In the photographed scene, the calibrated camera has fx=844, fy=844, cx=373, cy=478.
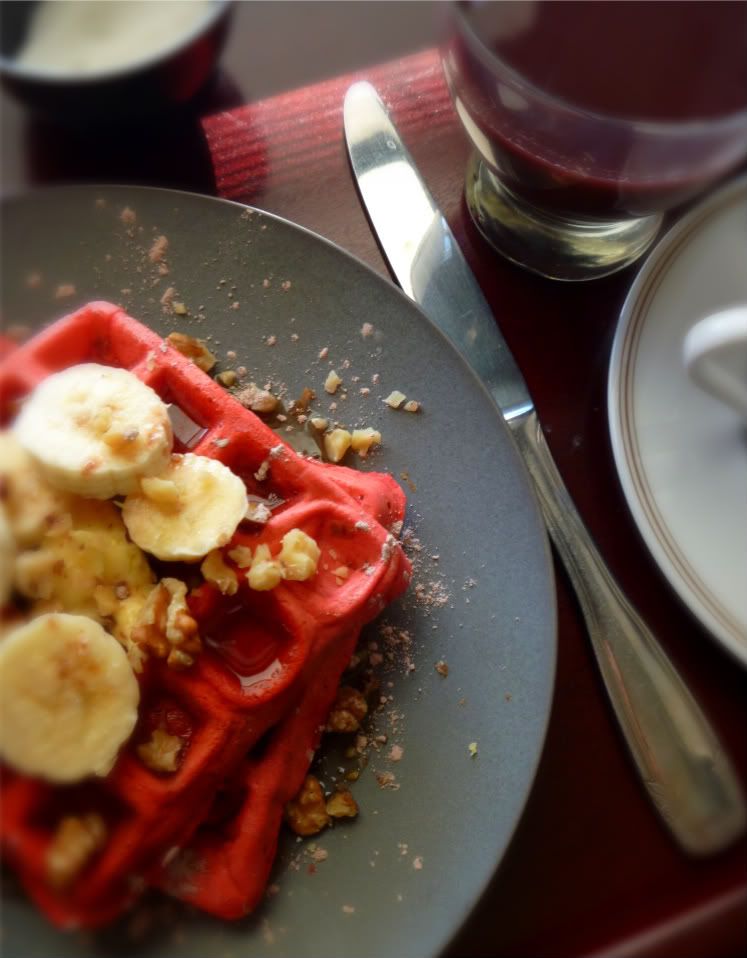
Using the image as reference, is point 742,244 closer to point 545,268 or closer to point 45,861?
point 545,268

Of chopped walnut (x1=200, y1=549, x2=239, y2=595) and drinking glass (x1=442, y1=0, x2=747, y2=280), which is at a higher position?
drinking glass (x1=442, y1=0, x2=747, y2=280)

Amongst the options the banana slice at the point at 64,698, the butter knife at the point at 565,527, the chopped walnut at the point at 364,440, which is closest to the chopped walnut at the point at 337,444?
the chopped walnut at the point at 364,440

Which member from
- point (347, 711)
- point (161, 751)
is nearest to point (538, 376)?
point (347, 711)

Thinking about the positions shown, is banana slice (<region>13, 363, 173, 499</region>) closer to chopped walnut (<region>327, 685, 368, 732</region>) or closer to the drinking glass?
chopped walnut (<region>327, 685, 368, 732</region>)

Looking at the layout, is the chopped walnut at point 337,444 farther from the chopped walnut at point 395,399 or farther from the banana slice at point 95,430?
the banana slice at point 95,430

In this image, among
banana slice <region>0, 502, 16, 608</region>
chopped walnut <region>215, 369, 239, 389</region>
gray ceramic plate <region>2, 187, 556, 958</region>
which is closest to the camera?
banana slice <region>0, 502, 16, 608</region>

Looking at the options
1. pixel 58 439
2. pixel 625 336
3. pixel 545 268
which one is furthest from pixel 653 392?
pixel 58 439

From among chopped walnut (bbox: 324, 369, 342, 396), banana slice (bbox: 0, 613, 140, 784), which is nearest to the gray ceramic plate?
chopped walnut (bbox: 324, 369, 342, 396)
